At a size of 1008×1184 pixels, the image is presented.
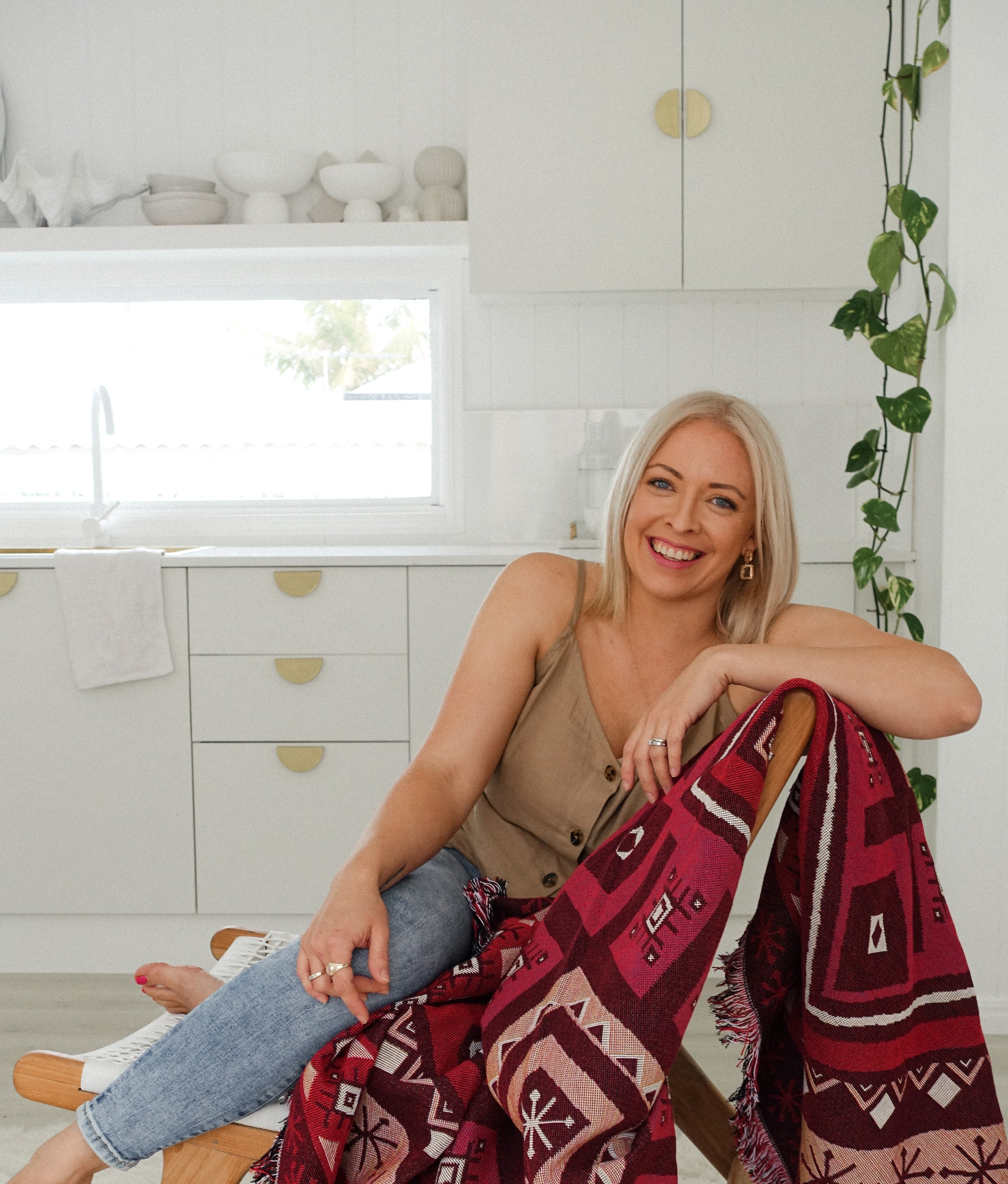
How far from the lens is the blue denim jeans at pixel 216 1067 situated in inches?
41.0

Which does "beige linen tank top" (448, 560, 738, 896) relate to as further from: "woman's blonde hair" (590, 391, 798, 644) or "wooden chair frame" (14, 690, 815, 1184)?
"wooden chair frame" (14, 690, 815, 1184)

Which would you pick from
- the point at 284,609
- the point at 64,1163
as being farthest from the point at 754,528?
the point at 284,609

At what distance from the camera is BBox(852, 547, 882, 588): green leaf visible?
89.5 inches

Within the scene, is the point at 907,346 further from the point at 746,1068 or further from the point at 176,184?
the point at 176,184

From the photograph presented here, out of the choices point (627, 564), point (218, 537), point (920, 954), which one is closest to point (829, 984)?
point (920, 954)

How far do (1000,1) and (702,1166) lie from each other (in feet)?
6.91

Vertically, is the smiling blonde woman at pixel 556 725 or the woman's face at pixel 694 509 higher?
the woman's face at pixel 694 509

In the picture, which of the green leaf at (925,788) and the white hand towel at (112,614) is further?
the white hand towel at (112,614)

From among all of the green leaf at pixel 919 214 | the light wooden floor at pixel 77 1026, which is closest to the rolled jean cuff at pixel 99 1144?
the light wooden floor at pixel 77 1026

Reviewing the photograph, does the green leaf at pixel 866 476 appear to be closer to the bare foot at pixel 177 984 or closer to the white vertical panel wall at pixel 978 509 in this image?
the white vertical panel wall at pixel 978 509

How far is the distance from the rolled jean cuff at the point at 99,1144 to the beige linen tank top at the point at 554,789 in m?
0.53

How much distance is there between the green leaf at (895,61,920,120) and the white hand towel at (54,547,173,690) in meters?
1.86

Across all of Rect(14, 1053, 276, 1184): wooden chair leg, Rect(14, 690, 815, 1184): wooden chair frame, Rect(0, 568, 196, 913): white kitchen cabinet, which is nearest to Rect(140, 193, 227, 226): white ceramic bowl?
Rect(0, 568, 196, 913): white kitchen cabinet

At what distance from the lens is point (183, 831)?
2570 millimetres
